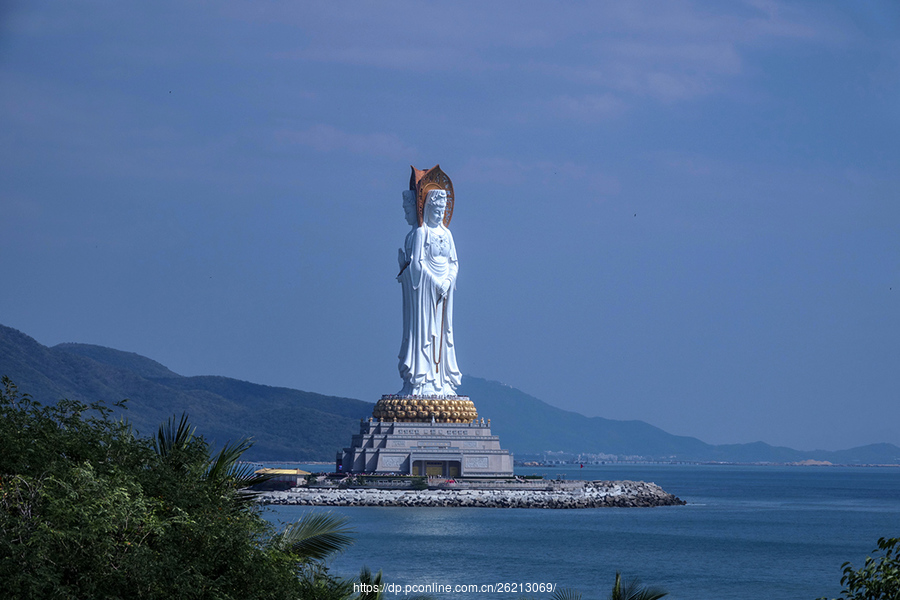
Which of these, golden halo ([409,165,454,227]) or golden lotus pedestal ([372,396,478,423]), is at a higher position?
golden halo ([409,165,454,227])

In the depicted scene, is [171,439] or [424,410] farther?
[424,410]

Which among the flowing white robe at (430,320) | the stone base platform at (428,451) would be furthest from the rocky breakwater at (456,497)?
the flowing white robe at (430,320)

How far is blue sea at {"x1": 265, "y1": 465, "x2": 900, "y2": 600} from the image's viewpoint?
2453cm

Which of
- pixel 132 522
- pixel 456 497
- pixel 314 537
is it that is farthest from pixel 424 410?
pixel 132 522

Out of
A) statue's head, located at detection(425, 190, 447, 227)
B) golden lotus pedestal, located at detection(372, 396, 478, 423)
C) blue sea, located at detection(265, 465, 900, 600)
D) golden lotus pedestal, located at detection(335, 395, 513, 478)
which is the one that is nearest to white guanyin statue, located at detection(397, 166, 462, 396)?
statue's head, located at detection(425, 190, 447, 227)

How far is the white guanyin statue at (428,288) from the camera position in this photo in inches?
1732

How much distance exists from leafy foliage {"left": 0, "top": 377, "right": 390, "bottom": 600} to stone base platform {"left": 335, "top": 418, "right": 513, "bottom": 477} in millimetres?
31985

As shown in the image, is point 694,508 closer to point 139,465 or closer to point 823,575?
point 823,575

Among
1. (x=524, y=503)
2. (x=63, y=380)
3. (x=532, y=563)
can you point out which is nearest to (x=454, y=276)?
(x=524, y=503)

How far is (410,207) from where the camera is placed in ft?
147

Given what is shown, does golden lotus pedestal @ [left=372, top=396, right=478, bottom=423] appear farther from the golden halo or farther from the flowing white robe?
the golden halo

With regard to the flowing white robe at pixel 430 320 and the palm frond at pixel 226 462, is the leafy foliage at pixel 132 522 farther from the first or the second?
the flowing white robe at pixel 430 320

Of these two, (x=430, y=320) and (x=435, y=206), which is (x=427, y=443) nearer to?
(x=430, y=320)

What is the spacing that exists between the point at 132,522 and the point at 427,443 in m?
34.4
